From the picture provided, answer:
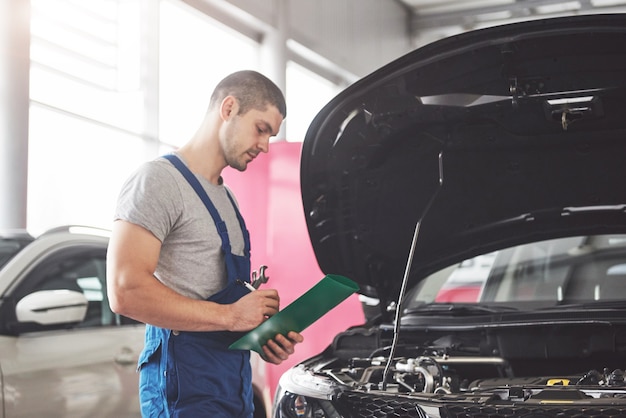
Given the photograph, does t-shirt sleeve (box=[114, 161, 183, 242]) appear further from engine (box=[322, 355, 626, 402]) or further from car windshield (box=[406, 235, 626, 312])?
car windshield (box=[406, 235, 626, 312])

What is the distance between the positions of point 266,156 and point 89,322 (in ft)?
8.00

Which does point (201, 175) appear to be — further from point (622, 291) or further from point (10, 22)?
point (10, 22)

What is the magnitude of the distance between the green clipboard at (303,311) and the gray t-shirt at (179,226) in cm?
17

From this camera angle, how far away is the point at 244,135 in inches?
93.7

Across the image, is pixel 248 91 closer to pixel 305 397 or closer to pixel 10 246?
pixel 305 397

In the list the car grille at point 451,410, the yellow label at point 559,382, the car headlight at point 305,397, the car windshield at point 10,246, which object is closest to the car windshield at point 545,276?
the yellow label at point 559,382

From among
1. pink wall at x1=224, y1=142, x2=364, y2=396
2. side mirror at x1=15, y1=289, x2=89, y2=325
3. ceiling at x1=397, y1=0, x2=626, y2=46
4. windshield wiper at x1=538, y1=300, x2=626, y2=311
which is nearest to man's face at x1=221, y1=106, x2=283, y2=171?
windshield wiper at x1=538, y1=300, x2=626, y2=311

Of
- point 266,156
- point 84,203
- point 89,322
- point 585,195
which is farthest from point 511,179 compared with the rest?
point 84,203

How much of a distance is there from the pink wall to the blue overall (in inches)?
136

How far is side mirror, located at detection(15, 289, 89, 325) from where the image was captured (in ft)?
11.7

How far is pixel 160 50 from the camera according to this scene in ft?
27.8

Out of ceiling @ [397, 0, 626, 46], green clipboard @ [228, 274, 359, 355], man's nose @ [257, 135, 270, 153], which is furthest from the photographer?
ceiling @ [397, 0, 626, 46]

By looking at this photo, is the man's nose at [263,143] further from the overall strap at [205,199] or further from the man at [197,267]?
the overall strap at [205,199]

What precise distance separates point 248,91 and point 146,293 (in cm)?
63
